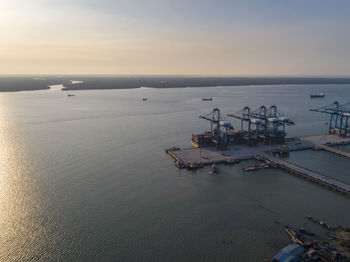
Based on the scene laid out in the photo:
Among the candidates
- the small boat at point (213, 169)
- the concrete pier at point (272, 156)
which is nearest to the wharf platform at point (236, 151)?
the concrete pier at point (272, 156)

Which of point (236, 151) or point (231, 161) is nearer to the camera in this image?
point (231, 161)

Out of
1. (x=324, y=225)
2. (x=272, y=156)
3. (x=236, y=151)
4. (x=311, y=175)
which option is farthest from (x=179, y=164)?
(x=324, y=225)

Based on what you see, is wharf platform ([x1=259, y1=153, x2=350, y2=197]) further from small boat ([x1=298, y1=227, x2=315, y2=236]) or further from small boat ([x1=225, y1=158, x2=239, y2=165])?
small boat ([x1=298, y1=227, x2=315, y2=236])

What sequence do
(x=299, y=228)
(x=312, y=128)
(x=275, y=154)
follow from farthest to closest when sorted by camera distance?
1. (x=312, y=128)
2. (x=275, y=154)
3. (x=299, y=228)

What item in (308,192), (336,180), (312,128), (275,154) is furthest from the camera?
(312,128)

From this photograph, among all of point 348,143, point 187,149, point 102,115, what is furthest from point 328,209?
point 102,115

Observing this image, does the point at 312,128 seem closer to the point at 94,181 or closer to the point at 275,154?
the point at 275,154

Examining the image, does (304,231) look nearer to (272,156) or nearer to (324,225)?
(324,225)

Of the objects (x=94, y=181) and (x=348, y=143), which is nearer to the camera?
(x=94, y=181)

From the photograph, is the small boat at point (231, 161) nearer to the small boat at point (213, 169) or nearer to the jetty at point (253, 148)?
the jetty at point (253, 148)

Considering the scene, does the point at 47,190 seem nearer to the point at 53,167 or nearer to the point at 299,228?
the point at 53,167

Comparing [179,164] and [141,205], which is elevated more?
[179,164]
